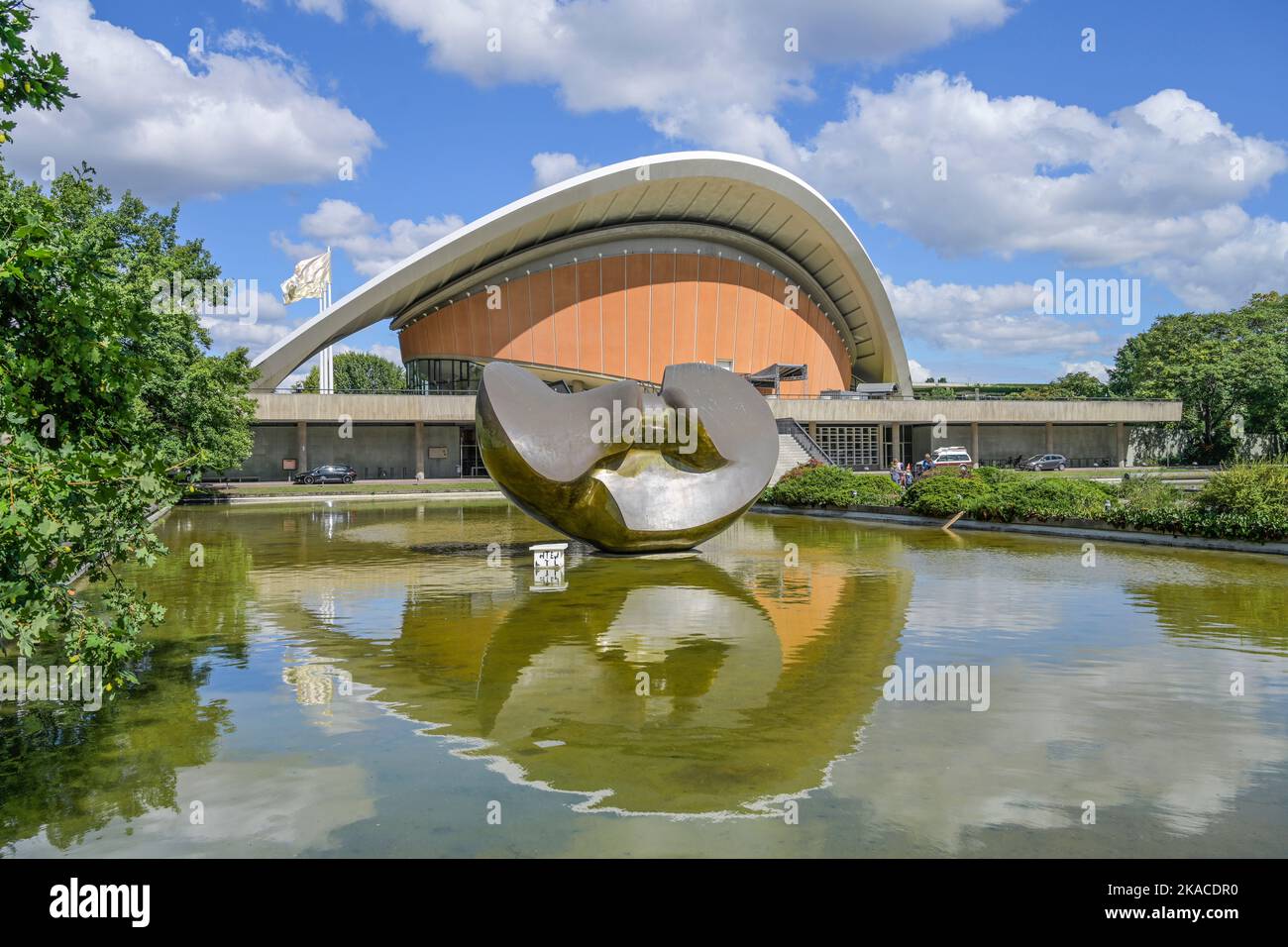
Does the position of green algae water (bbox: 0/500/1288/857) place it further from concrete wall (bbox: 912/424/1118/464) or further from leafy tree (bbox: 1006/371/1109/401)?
leafy tree (bbox: 1006/371/1109/401)

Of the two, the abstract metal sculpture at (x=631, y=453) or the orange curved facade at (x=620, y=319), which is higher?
the orange curved facade at (x=620, y=319)

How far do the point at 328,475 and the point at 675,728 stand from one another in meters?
40.0

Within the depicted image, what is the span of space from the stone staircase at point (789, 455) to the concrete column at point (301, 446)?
72.1ft

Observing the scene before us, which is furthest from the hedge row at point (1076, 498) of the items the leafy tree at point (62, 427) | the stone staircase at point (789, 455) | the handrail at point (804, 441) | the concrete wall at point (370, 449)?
the concrete wall at point (370, 449)

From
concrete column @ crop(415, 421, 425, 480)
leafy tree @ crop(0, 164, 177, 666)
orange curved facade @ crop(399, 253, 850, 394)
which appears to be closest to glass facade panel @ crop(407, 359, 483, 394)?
orange curved facade @ crop(399, 253, 850, 394)

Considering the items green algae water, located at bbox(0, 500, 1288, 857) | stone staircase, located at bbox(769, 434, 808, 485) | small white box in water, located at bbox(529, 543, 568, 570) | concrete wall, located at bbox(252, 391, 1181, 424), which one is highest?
concrete wall, located at bbox(252, 391, 1181, 424)

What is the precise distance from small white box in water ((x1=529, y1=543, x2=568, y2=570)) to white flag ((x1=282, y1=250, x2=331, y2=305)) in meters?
37.6

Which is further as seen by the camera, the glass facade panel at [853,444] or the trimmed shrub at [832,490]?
the glass facade panel at [853,444]

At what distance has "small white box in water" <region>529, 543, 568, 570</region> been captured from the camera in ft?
48.0

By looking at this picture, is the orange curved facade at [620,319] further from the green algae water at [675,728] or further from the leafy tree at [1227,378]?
the green algae water at [675,728]

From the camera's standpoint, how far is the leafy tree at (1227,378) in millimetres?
50281

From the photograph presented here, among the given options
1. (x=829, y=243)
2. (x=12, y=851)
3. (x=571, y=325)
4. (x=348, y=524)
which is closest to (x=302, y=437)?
(x=571, y=325)

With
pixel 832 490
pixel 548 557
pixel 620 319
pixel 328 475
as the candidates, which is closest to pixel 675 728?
pixel 548 557
